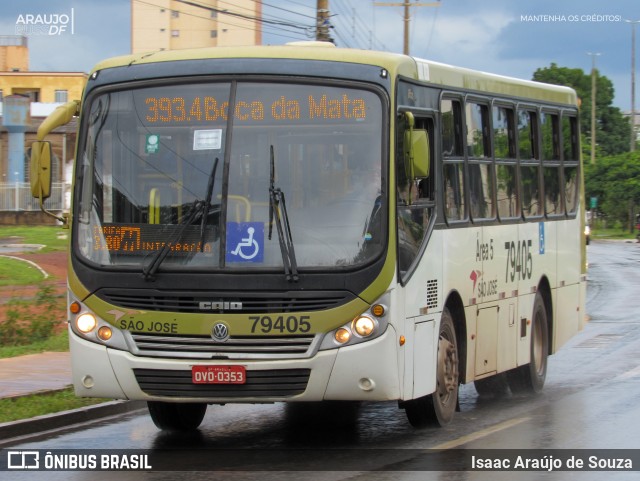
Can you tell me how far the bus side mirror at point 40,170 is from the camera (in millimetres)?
10289

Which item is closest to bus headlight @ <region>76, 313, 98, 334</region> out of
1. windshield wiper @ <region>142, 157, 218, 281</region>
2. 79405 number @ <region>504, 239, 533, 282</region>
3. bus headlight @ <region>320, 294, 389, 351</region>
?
windshield wiper @ <region>142, 157, 218, 281</region>

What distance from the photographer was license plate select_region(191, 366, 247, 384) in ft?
31.7

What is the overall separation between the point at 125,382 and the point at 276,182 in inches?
72.2

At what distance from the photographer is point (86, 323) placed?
1013 centimetres

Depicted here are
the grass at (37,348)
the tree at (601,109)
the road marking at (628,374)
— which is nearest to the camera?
the road marking at (628,374)

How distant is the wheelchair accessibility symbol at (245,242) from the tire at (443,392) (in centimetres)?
212

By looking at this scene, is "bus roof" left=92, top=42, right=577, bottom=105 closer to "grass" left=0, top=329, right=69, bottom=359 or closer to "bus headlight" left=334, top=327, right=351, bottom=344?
"bus headlight" left=334, top=327, right=351, bottom=344

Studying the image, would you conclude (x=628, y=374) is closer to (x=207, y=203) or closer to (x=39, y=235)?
(x=207, y=203)

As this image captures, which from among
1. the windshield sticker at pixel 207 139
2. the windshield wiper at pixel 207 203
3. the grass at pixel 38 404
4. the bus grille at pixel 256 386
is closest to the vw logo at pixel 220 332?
the bus grille at pixel 256 386

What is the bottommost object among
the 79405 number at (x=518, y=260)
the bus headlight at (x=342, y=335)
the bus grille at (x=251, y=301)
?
the bus headlight at (x=342, y=335)

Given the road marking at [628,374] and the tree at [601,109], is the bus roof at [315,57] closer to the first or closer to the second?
the road marking at [628,374]

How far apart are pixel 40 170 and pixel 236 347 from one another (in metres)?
2.09

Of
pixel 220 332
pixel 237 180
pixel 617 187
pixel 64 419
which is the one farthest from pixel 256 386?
pixel 617 187

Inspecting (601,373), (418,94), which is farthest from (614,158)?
(418,94)
